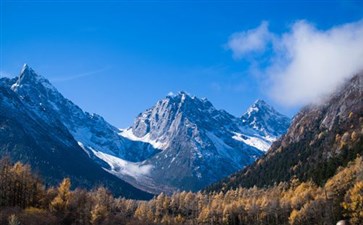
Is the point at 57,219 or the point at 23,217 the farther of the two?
the point at 57,219

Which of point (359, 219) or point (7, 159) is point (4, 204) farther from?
point (359, 219)

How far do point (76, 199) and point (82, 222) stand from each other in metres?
16.0

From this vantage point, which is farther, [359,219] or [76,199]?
[76,199]

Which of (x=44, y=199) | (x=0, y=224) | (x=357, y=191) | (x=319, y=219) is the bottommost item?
(x=0, y=224)

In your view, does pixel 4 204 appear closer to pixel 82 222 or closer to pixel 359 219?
pixel 82 222

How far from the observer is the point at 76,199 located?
637ft

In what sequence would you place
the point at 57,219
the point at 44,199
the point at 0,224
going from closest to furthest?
the point at 0,224, the point at 57,219, the point at 44,199

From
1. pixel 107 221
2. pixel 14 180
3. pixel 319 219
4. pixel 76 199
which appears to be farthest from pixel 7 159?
pixel 319 219

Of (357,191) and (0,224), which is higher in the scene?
(357,191)

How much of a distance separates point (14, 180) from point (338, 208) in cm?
12848

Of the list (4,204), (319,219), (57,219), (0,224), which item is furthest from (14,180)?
(319,219)

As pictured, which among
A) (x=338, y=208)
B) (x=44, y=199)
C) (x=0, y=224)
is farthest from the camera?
(x=338, y=208)

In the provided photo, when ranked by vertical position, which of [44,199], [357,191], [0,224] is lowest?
[0,224]

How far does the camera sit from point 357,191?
191250 mm
